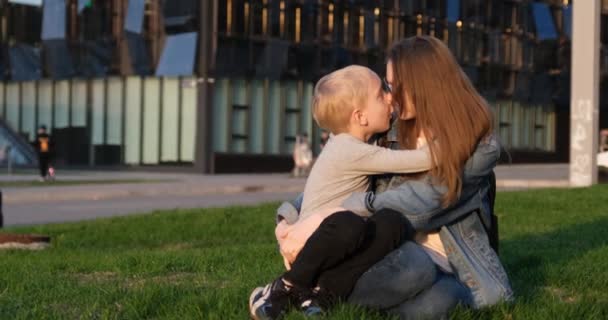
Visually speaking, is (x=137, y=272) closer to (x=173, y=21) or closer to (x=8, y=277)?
(x=8, y=277)

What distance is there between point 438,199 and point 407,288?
42 centimetres

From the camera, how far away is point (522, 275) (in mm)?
6621

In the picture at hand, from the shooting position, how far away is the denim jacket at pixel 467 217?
15.3 ft

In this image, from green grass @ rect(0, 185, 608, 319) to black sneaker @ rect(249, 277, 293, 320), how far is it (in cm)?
9

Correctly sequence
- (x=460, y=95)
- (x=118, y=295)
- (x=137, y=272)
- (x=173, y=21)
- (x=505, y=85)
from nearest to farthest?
1. (x=460, y=95)
2. (x=118, y=295)
3. (x=137, y=272)
4. (x=173, y=21)
5. (x=505, y=85)

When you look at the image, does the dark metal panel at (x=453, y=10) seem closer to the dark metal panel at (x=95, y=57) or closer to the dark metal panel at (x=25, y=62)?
the dark metal panel at (x=95, y=57)

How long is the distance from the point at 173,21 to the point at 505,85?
22.6 m

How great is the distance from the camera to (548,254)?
7984 mm

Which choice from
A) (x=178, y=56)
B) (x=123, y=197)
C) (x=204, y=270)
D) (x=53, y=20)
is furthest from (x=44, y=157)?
(x=204, y=270)

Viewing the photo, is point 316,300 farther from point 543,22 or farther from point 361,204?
point 543,22

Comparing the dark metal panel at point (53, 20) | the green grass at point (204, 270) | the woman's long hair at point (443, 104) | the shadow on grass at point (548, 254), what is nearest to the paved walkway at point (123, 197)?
the green grass at point (204, 270)

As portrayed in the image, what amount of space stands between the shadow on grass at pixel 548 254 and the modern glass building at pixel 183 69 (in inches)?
1129

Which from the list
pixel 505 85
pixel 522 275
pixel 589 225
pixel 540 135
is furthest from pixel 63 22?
pixel 522 275

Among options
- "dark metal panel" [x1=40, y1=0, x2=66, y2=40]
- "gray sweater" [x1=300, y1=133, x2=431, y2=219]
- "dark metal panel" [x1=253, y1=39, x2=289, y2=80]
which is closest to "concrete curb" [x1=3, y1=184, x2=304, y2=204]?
"dark metal panel" [x1=253, y1=39, x2=289, y2=80]
